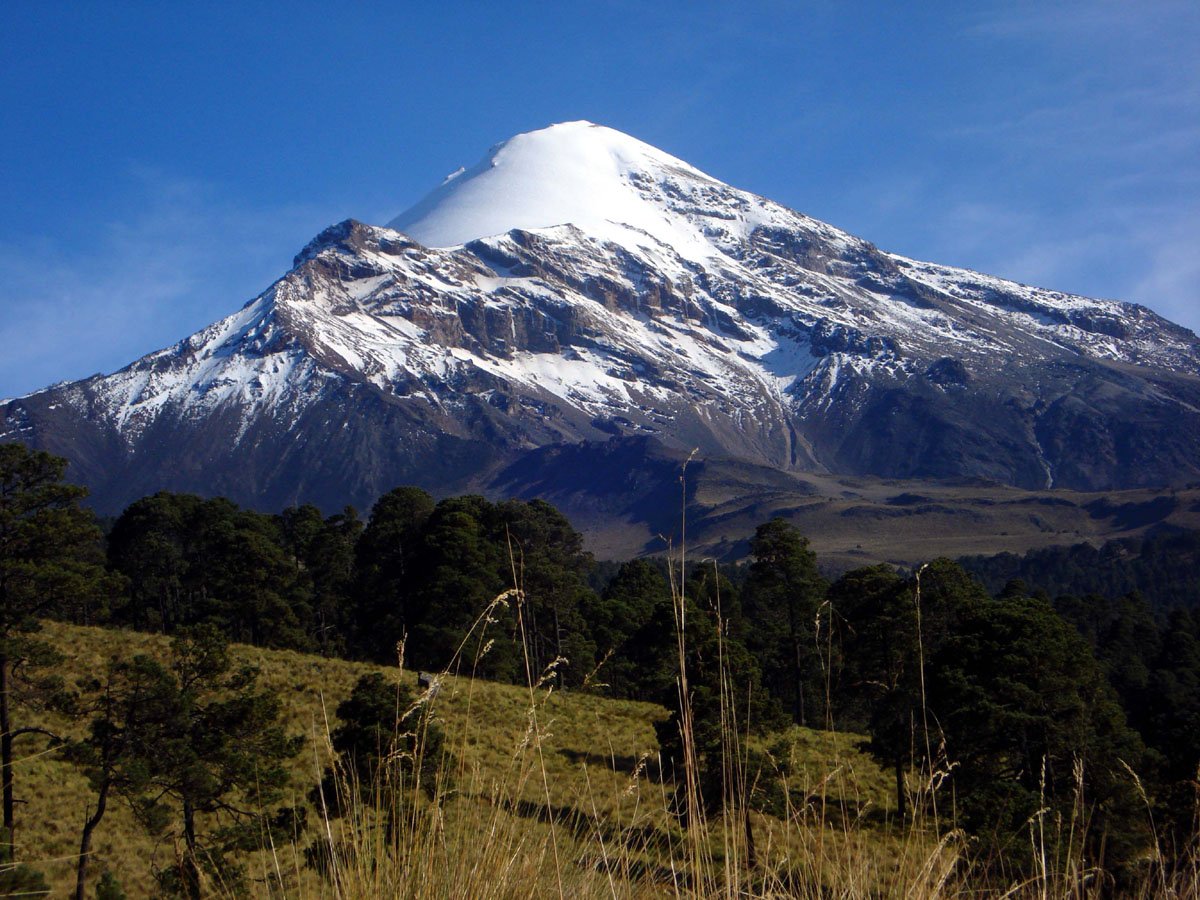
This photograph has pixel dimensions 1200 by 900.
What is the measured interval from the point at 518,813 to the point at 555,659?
2.59 meters

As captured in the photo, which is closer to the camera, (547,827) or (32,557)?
(547,827)

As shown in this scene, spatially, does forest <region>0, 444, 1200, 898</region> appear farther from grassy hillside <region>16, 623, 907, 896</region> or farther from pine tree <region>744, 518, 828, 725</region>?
grassy hillside <region>16, 623, 907, 896</region>

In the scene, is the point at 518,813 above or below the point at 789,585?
above

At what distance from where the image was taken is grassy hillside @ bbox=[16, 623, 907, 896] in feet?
11.7

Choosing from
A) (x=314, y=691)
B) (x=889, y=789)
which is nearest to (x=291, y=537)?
(x=314, y=691)

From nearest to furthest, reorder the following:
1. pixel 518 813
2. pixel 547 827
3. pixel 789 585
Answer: pixel 547 827, pixel 518 813, pixel 789 585

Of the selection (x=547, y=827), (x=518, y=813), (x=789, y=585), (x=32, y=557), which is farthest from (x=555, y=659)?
(x=789, y=585)

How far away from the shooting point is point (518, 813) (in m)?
6.33

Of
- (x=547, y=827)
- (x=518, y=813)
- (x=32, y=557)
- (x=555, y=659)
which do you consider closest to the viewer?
(x=547, y=827)

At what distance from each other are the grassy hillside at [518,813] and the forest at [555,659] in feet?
1.05

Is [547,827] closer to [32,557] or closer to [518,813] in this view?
[518,813]

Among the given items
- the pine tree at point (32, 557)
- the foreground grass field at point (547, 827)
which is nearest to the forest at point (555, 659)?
the pine tree at point (32, 557)

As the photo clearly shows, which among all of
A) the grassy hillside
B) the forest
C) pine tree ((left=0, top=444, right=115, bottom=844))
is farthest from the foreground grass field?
pine tree ((left=0, top=444, right=115, bottom=844))

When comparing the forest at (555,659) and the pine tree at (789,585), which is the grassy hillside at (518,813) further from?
the pine tree at (789,585)
